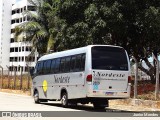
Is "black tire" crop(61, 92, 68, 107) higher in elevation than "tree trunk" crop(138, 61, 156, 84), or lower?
lower

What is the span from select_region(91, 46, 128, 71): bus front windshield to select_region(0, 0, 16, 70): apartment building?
7343 centimetres

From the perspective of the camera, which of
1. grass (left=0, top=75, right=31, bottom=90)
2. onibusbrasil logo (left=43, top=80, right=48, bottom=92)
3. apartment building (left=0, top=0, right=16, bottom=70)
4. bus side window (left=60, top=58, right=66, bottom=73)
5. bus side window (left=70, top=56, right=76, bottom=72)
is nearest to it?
bus side window (left=70, top=56, right=76, bottom=72)

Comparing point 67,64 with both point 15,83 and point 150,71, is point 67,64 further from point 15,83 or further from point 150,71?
point 15,83

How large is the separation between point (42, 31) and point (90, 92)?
20909mm

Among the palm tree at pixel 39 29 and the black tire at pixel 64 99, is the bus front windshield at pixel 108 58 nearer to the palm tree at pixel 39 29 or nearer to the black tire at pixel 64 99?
the black tire at pixel 64 99

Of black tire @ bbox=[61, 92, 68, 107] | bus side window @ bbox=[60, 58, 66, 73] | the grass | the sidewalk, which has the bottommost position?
the sidewalk

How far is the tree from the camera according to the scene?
24.9 m

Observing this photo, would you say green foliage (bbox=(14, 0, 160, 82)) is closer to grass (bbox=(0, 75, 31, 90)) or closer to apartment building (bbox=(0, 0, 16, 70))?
grass (bbox=(0, 75, 31, 90))

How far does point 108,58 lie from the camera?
58.5 feet

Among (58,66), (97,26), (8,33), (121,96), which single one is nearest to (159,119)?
(121,96)

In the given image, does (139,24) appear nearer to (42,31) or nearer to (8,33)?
(42,31)

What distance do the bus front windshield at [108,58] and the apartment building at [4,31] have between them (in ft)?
241

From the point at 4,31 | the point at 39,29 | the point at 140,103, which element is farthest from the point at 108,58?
the point at 4,31

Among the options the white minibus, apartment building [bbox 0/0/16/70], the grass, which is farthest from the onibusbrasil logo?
apartment building [bbox 0/0/16/70]
